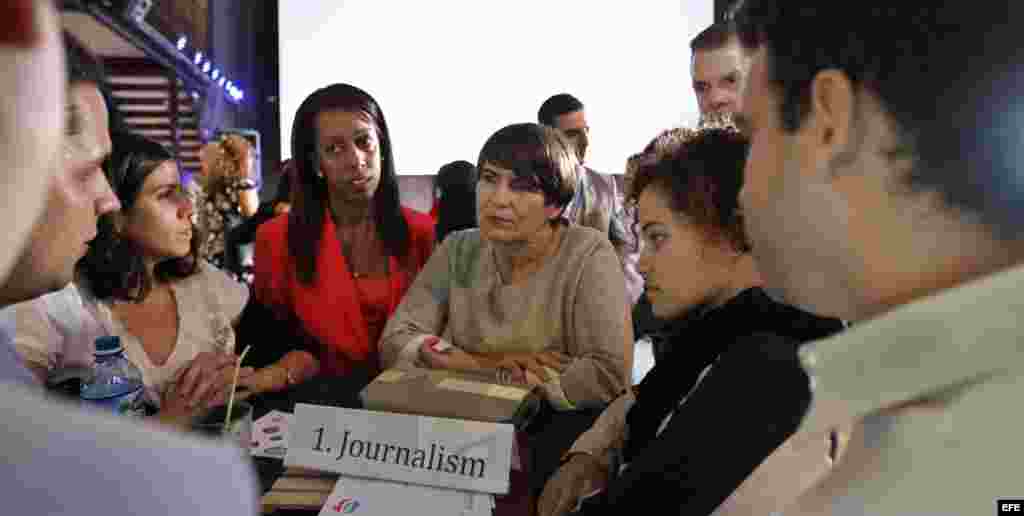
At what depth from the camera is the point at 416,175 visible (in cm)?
540

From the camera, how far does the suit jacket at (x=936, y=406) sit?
1.15ft

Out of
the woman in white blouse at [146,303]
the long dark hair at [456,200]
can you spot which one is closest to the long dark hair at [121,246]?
the woman in white blouse at [146,303]

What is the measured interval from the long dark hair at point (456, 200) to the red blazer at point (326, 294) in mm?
1028

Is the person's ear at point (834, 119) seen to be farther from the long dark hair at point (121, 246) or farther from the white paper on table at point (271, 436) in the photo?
the long dark hair at point (121, 246)

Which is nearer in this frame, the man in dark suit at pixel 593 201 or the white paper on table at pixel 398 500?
the white paper on table at pixel 398 500

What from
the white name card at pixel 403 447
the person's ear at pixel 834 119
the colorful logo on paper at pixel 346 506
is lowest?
the colorful logo on paper at pixel 346 506

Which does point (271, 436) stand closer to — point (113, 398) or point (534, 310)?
point (113, 398)

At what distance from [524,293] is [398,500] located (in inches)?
30.3

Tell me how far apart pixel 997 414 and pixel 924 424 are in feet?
0.11

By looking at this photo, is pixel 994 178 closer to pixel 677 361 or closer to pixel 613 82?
pixel 677 361

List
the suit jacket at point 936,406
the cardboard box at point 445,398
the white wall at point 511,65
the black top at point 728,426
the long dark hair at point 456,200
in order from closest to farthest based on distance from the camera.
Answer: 1. the suit jacket at point 936,406
2. the black top at point 728,426
3. the cardboard box at point 445,398
4. the long dark hair at point 456,200
5. the white wall at point 511,65

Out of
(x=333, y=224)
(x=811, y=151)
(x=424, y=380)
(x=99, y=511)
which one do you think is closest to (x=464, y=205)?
(x=333, y=224)

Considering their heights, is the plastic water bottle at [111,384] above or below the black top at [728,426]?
below

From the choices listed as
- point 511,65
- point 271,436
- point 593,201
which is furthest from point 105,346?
point 511,65
